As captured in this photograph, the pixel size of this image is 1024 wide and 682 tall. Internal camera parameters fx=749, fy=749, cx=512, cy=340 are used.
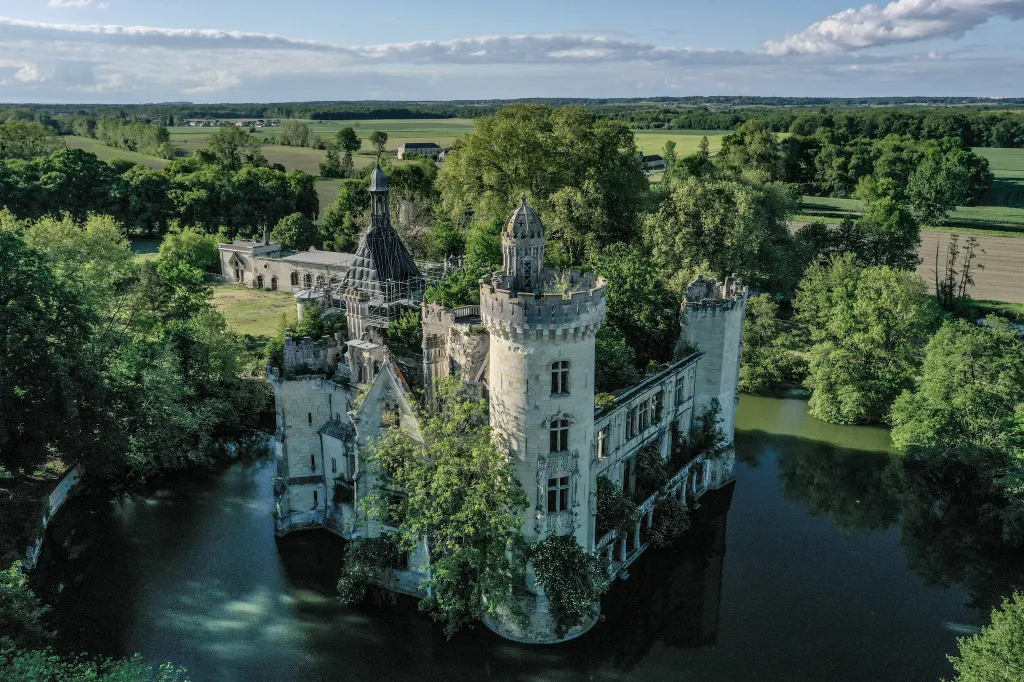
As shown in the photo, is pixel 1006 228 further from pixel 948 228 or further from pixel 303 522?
pixel 303 522

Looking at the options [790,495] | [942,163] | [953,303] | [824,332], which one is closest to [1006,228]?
[942,163]

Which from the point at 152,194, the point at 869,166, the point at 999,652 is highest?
the point at 869,166

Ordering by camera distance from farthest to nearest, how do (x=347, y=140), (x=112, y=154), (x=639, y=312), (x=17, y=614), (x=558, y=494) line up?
1. (x=347, y=140)
2. (x=112, y=154)
3. (x=639, y=312)
4. (x=558, y=494)
5. (x=17, y=614)

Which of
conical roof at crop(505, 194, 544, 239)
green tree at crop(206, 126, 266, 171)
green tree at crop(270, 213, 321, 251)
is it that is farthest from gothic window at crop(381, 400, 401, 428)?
green tree at crop(206, 126, 266, 171)

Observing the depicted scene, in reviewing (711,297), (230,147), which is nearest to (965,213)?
(711,297)

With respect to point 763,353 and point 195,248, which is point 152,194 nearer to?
point 195,248

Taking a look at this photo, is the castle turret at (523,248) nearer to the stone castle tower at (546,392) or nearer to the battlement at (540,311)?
the stone castle tower at (546,392)

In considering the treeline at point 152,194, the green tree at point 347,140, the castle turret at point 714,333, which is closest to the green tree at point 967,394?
the castle turret at point 714,333
